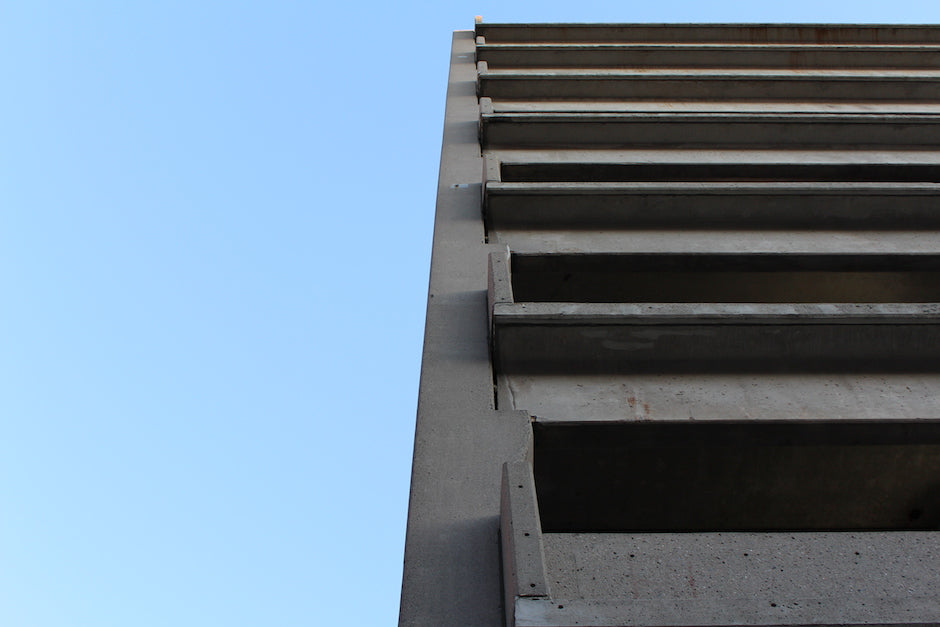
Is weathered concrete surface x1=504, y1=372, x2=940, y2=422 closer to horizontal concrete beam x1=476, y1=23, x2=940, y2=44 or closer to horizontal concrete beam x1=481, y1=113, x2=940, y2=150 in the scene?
horizontal concrete beam x1=481, y1=113, x2=940, y2=150

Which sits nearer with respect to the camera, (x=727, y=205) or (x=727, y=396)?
(x=727, y=396)

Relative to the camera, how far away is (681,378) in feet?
16.1

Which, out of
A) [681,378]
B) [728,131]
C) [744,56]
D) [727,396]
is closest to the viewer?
[727,396]

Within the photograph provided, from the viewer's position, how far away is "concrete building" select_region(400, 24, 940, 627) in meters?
3.13

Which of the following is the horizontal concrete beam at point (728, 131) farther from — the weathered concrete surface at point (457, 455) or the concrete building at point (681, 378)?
the weathered concrete surface at point (457, 455)

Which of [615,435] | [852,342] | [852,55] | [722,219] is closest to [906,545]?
[615,435]

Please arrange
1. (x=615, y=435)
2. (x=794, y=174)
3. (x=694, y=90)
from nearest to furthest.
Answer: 1. (x=615, y=435)
2. (x=794, y=174)
3. (x=694, y=90)

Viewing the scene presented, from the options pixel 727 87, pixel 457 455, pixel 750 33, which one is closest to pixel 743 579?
pixel 457 455

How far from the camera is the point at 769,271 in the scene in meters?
6.26

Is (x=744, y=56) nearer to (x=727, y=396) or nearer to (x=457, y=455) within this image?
(x=727, y=396)

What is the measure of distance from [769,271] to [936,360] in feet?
4.83

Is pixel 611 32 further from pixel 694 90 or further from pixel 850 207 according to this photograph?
pixel 850 207

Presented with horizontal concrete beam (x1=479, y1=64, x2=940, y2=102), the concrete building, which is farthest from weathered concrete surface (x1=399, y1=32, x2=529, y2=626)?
horizontal concrete beam (x1=479, y1=64, x2=940, y2=102)

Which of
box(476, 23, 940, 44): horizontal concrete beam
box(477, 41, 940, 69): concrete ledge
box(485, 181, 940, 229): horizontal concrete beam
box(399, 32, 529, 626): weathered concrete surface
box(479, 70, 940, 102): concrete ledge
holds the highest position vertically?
box(476, 23, 940, 44): horizontal concrete beam
